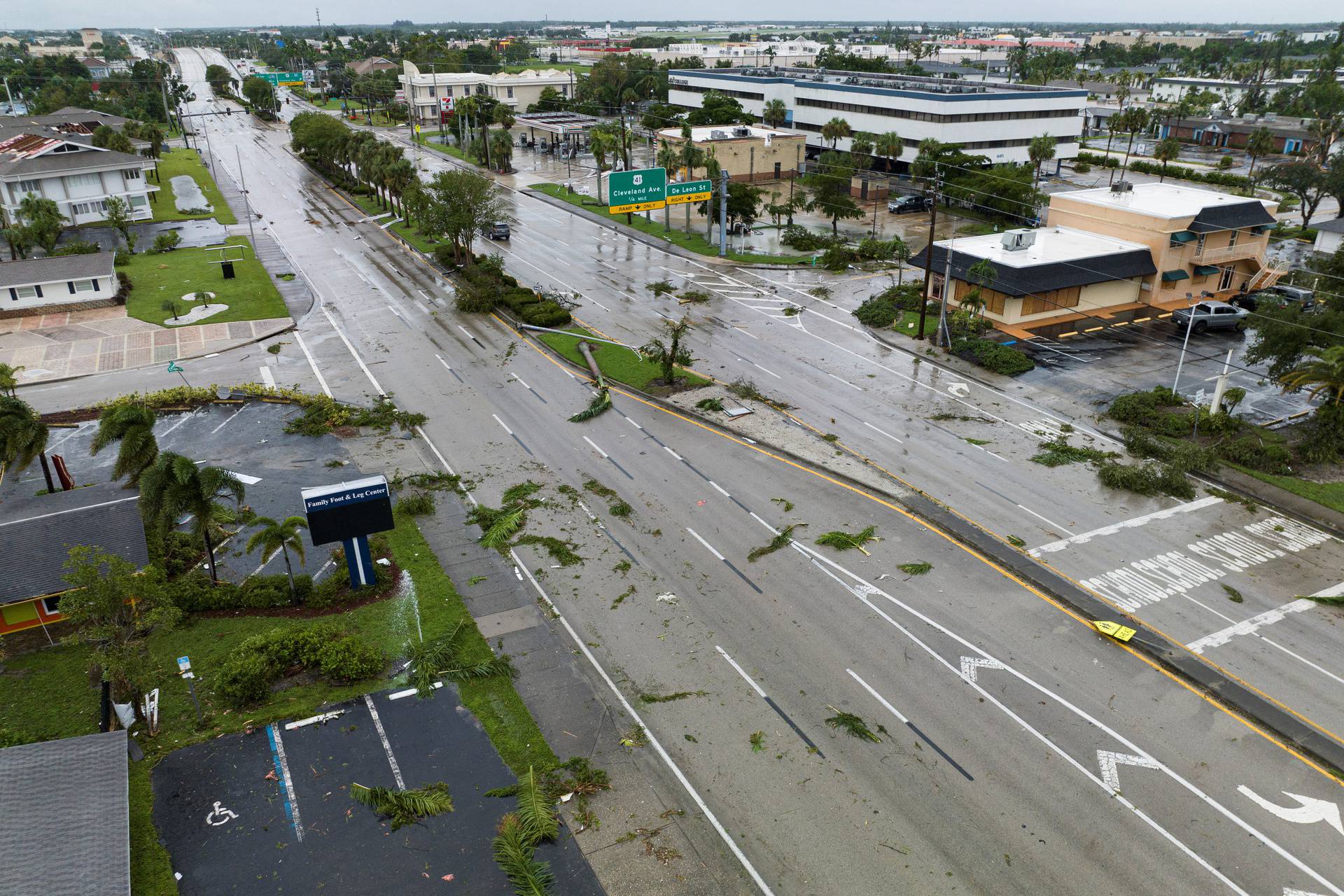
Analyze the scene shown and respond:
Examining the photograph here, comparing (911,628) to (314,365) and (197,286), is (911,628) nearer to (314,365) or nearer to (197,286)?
(314,365)

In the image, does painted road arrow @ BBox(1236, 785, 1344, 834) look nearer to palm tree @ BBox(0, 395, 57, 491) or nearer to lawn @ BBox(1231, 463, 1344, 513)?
lawn @ BBox(1231, 463, 1344, 513)

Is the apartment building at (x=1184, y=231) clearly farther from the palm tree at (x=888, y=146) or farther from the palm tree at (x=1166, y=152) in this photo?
the palm tree at (x=888, y=146)

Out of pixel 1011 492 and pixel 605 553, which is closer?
pixel 605 553

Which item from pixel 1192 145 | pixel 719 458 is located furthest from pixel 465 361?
pixel 1192 145

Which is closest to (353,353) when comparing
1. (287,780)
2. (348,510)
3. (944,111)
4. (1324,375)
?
(348,510)

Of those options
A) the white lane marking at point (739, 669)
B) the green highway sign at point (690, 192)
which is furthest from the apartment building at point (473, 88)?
the white lane marking at point (739, 669)

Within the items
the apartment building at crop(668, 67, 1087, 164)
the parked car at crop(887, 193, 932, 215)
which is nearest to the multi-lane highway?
the parked car at crop(887, 193, 932, 215)

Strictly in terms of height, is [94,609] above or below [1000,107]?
below

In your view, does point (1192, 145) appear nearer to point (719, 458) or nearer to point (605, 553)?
point (719, 458)
